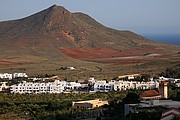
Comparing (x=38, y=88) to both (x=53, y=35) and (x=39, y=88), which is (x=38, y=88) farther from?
(x=53, y=35)

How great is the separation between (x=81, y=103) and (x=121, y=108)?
4.59 metres

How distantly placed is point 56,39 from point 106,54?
10.8 m

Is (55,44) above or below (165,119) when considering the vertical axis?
above

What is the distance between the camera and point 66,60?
83.2 m

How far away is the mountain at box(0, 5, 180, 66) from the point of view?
92.9 metres

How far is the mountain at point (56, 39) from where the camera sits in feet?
305

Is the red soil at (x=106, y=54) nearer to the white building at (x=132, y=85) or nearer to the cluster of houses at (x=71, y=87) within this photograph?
the cluster of houses at (x=71, y=87)

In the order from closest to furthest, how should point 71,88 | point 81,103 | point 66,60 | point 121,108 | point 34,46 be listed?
point 121,108
point 81,103
point 71,88
point 66,60
point 34,46

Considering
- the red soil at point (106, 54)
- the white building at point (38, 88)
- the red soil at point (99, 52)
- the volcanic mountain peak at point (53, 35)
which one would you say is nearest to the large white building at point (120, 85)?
the white building at point (38, 88)

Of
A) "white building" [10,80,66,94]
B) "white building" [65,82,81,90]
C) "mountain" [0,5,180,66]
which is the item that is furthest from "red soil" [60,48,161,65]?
"white building" [10,80,66,94]

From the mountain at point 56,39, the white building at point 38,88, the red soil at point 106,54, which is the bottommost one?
the white building at point 38,88

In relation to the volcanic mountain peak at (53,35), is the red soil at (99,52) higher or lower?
lower

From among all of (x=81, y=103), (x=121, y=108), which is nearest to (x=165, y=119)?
(x=121, y=108)

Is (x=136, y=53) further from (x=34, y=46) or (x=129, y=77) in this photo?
(x=129, y=77)
